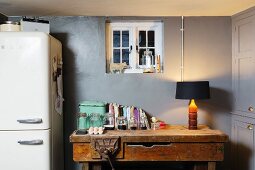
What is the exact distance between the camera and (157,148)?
105 inches

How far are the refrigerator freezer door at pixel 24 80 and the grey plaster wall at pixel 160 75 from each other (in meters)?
0.79

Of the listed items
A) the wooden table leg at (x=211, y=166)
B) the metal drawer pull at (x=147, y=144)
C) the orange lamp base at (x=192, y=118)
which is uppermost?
the orange lamp base at (x=192, y=118)

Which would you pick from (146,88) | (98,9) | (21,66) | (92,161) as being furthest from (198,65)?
(21,66)

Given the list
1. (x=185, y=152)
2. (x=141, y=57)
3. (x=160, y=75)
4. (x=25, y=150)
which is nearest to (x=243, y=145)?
(x=185, y=152)

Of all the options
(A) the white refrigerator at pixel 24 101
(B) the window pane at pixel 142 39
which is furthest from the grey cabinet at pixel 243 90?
(A) the white refrigerator at pixel 24 101

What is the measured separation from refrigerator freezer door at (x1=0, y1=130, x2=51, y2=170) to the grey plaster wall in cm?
78

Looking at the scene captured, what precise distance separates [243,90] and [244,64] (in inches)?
10.7

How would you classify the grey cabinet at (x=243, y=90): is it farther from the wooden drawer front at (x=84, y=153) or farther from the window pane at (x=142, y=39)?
the wooden drawer front at (x=84, y=153)

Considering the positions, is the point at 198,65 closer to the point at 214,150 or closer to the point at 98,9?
the point at 214,150

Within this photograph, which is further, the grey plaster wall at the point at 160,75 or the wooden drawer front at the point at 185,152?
the grey plaster wall at the point at 160,75

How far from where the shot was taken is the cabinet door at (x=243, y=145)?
2.93 meters

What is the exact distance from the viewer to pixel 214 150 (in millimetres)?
2666

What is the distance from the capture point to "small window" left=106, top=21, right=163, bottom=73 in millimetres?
3424

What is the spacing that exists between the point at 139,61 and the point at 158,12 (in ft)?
2.06
